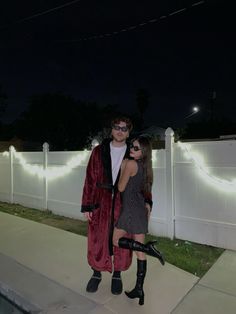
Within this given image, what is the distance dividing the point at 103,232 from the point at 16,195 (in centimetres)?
627

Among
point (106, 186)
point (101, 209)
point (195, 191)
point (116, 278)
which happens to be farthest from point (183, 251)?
point (106, 186)

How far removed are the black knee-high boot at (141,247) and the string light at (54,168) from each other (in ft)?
12.4

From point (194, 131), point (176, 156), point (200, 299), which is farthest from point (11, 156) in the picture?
point (194, 131)

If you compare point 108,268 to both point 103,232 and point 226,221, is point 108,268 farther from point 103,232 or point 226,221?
point 226,221

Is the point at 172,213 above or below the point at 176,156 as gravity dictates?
below

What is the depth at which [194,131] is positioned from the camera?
34.4m

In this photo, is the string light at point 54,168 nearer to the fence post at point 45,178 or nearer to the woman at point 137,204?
the fence post at point 45,178

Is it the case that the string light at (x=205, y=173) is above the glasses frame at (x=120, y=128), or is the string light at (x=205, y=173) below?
below

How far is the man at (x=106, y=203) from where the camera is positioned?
3762 mm

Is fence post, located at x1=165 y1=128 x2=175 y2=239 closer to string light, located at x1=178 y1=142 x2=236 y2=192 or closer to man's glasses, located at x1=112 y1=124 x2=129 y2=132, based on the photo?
string light, located at x1=178 y1=142 x2=236 y2=192

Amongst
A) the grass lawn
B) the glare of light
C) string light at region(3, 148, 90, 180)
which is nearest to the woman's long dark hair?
the grass lawn

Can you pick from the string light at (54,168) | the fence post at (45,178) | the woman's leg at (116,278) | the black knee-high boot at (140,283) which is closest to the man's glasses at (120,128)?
the woman's leg at (116,278)

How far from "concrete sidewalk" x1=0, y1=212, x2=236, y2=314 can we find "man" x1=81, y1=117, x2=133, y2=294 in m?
0.28

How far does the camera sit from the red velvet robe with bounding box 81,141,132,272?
12.4 ft
